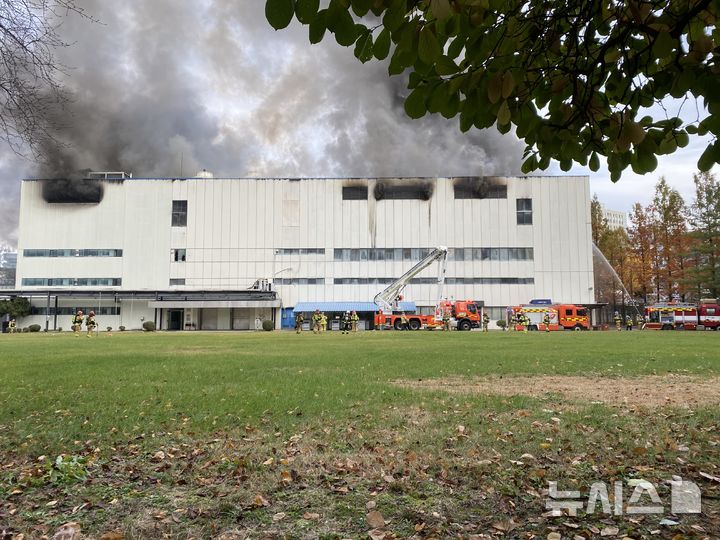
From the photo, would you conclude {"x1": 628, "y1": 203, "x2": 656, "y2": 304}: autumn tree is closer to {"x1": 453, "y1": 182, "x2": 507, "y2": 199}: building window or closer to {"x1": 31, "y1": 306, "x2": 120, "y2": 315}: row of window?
{"x1": 453, "y1": 182, "x2": 507, "y2": 199}: building window

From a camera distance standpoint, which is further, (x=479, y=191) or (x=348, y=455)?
(x=479, y=191)

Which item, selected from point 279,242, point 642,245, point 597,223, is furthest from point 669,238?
point 279,242

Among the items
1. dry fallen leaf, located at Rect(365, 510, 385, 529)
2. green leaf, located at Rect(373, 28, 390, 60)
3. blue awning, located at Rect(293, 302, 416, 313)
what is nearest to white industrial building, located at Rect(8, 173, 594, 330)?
blue awning, located at Rect(293, 302, 416, 313)

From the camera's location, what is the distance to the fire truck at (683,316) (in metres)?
47.5

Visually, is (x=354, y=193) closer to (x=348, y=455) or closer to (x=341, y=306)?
(x=341, y=306)

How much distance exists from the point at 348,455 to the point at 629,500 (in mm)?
2455

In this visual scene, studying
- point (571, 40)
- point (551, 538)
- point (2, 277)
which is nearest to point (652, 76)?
point (571, 40)

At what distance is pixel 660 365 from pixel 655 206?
52173 mm

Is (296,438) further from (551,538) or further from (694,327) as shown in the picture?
(694,327)

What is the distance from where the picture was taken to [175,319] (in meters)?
60.8

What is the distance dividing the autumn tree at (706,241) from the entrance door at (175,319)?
55116 millimetres

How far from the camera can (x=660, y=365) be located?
493 inches

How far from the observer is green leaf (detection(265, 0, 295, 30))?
232cm

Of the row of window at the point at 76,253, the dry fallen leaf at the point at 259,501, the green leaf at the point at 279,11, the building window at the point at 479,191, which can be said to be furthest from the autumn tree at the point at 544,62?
the row of window at the point at 76,253
